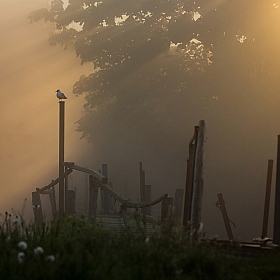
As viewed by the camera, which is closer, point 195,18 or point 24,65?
point 195,18

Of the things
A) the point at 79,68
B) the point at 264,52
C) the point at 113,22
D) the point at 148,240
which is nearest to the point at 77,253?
the point at 148,240

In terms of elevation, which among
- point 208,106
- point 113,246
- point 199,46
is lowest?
point 113,246

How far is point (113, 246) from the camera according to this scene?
10336mm

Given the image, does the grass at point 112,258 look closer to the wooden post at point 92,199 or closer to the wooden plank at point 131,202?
the wooden plank at point 131,202

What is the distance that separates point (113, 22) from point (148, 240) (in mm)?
28786

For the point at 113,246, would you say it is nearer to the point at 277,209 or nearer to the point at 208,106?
the point at 277,209

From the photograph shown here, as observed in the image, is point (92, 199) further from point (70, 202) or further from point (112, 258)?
point (112, 258)

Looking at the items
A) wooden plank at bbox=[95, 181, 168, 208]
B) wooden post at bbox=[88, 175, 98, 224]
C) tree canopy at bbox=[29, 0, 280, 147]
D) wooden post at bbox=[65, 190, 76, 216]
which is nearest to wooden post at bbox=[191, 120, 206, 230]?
wooden plank at bbox=[95, 181, 168, 208]

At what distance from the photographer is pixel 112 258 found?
879 cm

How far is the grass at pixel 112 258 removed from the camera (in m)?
8.03

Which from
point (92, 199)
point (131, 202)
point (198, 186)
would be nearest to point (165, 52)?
point (92, 199)

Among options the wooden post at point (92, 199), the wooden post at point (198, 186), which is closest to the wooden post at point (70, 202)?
the wooden post at point (92, 199)

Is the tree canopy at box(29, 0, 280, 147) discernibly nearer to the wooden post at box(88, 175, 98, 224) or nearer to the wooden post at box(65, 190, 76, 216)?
the wooden post at box(65, 190, 76, 216)

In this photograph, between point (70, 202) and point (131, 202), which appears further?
point (70, 202)
